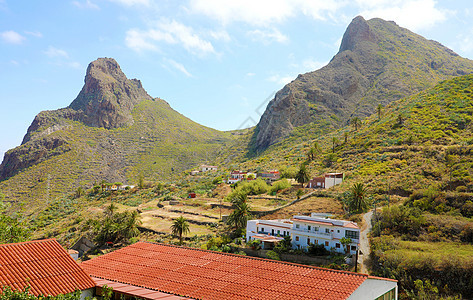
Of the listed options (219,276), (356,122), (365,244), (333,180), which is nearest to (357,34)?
(356,122)

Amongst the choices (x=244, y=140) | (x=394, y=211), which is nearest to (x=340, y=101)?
(x=244, y=140)

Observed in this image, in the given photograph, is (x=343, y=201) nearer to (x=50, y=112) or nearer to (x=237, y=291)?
(x=237, y=291)

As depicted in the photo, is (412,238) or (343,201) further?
(343,201)

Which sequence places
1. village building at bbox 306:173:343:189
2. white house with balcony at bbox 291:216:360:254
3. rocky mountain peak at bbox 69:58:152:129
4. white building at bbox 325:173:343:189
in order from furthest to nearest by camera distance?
rocky mountain peak at bbox 69:58:152:129, village building at bbox 306:173:343:189, white building at bbox 325:173:343:189, white house with balcony at bbox 291:216:360:254

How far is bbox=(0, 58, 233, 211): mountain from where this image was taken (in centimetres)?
10312

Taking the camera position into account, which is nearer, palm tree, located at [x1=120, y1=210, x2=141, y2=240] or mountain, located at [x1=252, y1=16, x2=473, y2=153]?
palm tree, located at [x1=120, y1=210, x2=141, y2=240]

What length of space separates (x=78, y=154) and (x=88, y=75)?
2363 inches

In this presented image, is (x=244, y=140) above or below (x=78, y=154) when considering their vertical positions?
above

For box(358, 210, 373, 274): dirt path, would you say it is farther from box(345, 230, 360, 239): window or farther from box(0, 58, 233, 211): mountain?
box(0, 58, 233, 211): mountain

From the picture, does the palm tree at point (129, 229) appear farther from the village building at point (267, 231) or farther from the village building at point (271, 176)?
the village building at point (271, 176)

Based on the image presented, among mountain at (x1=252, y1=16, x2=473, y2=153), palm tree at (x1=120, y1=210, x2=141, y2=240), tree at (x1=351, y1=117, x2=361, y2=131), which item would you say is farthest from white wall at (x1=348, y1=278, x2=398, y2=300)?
mountain at (x1=252, y1=16, x2=473, y2=153)

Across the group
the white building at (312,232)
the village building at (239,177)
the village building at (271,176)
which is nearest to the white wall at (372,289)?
the white building at (312,232)

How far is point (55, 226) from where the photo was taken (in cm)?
6128

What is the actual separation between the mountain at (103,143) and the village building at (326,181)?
66.9 meters
